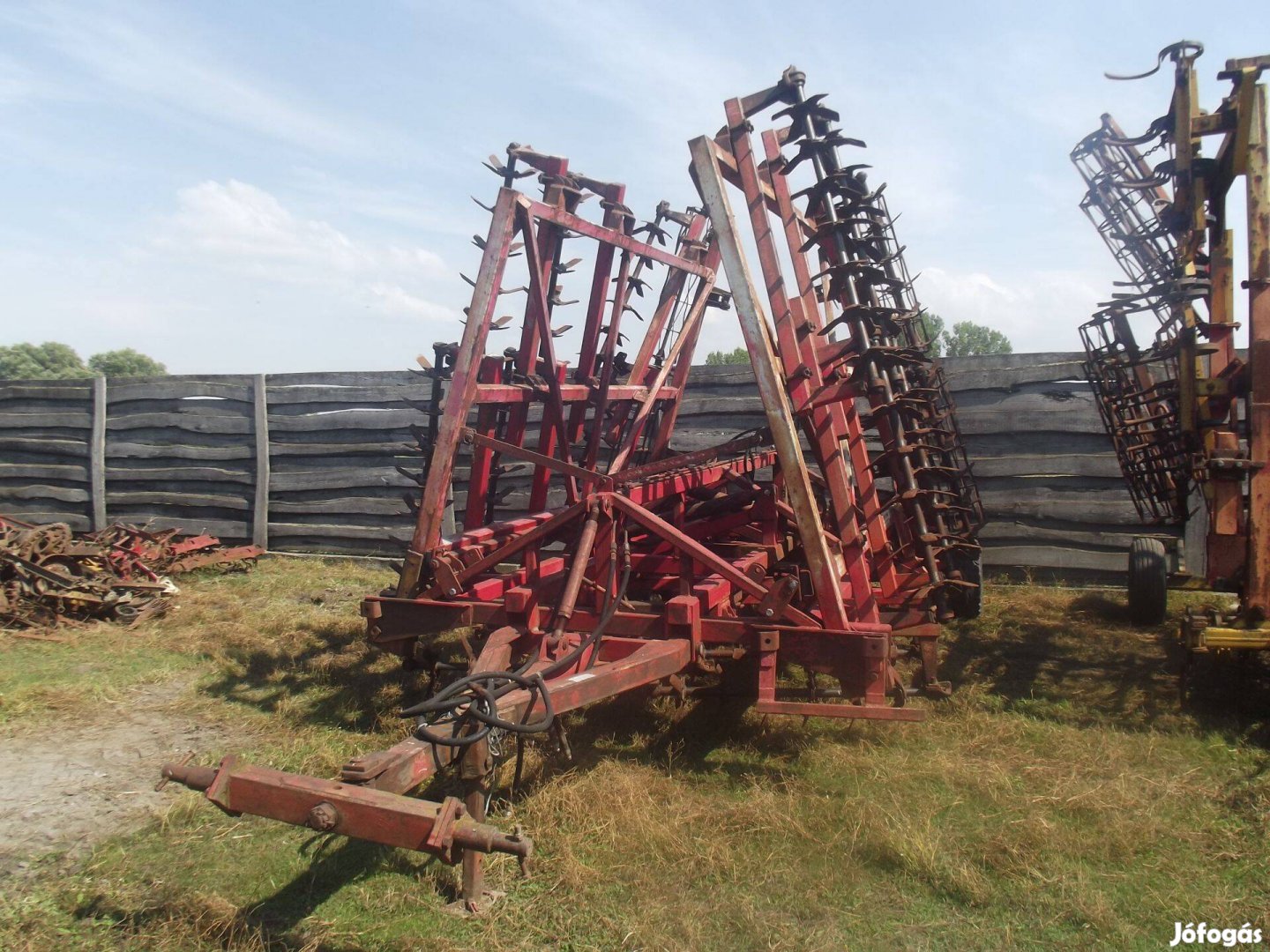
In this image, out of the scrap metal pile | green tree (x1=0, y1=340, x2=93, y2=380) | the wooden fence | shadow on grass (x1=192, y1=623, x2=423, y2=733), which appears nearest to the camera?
shadow on grass (x1=192, y1=623, x2=423, y2=733)

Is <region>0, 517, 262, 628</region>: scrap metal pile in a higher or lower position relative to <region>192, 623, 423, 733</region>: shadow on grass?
higher

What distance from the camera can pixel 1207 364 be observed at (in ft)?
16.0

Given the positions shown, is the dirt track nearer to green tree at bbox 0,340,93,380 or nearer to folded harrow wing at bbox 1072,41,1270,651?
folded harrow wing at bbox 1072,41,1270,651

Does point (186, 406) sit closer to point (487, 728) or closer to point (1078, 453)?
point (487, 728)

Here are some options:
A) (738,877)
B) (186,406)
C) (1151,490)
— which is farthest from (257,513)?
(1151,490)

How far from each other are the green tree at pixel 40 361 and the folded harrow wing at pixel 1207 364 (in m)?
24.5

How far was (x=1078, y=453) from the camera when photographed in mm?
6777

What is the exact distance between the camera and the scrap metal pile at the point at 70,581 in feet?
20.1

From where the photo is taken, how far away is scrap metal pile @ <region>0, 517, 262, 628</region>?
6.12 metres

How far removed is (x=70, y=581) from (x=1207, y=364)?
7677 mm

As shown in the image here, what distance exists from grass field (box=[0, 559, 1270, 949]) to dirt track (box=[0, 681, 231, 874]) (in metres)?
0.11

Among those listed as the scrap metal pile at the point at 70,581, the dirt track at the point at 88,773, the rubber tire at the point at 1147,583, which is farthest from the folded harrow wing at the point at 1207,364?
the scrap metal pile at the point at 70,581

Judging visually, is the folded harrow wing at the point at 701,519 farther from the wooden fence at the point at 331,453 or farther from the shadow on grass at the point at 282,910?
the wooden fence at the point at 331,453

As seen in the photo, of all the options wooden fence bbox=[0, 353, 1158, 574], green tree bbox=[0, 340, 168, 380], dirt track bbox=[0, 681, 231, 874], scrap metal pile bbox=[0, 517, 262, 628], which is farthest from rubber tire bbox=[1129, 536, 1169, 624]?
green tree bbox=[0, 340, 168, 380]
